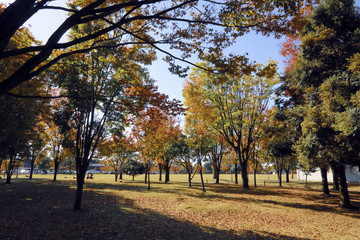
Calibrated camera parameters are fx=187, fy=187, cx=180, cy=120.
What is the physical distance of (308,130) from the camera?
467 inches

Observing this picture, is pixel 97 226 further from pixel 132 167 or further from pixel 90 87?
pixel 132 167

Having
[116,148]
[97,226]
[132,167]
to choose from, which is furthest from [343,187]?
[132,167]

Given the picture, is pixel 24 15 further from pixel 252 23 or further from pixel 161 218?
pixel 161 218

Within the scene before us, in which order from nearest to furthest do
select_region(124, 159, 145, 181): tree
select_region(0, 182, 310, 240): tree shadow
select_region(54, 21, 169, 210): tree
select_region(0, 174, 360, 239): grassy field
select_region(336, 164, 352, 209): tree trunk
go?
select_region(0, 182, 310, 240): tree shadow, select_region(0, 174, 360, 239): grassy field, select_region(54, 21, 169, 210): tree, select_region(336, 164, 352, 209): tree trunk, select_region(124, 159, 145, 181): tree

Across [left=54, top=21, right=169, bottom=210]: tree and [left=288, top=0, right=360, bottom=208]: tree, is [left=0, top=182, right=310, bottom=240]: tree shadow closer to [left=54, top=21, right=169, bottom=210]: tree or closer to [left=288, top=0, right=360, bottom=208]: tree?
[left=54, top=21, right=169, bottom=210]: tree

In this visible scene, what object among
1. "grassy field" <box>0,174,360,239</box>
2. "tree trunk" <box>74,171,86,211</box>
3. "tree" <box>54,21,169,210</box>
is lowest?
"grassy field" <box>0,174,360,239</box>

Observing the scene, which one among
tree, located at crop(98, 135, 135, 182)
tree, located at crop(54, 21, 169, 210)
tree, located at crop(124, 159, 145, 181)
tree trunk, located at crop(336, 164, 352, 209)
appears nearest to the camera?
tree, located at crop(54, 21, 169, 210)

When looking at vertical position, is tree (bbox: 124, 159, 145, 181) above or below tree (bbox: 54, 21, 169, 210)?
below

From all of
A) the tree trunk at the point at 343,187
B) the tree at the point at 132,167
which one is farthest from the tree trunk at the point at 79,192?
the tree at the point at 132,167

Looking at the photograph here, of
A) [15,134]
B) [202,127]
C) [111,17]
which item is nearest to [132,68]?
[111,17]

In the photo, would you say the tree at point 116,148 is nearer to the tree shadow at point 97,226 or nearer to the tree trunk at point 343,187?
the tree shadow at point 97,226

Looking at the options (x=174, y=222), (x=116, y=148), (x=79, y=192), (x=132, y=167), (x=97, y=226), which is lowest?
(x=174, y=222)

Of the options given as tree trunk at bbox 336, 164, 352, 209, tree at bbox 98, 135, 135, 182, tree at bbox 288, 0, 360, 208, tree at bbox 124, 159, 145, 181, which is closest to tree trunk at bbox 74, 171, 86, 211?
tree at bbox 98, 135, 135, 182

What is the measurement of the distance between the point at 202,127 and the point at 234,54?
1525 centimetres
